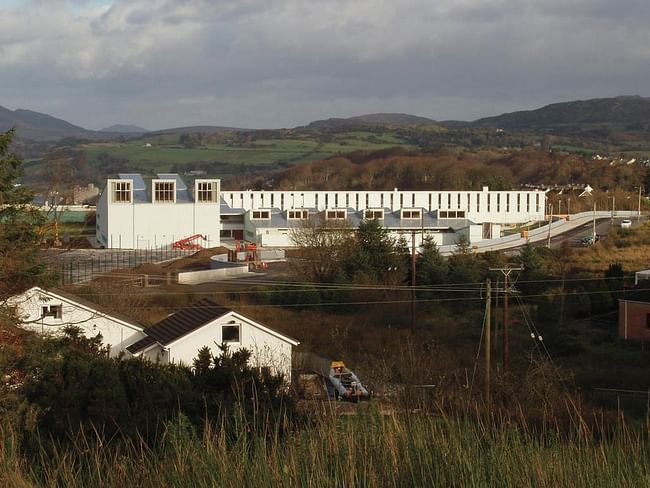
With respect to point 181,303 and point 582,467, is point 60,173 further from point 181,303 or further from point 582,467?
point 181,303

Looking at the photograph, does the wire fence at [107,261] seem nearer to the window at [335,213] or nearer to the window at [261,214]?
the window at [261,214]

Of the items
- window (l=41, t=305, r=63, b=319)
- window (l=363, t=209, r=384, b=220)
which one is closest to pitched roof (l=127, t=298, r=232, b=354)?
window (l=41, t=305, r=63, b=319)

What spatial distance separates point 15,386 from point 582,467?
8.35 metres

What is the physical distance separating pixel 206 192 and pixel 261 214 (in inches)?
154

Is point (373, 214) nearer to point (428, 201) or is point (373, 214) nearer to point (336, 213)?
point (336, 213)

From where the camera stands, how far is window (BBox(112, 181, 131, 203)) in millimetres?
51406

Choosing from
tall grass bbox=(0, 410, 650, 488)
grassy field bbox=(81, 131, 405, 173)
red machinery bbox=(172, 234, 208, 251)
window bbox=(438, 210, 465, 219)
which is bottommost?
red machinery bbox=(172, 234, 208, 251)

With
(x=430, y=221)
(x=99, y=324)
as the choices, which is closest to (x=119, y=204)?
(x=430, y=221)

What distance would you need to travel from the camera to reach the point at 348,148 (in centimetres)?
15850

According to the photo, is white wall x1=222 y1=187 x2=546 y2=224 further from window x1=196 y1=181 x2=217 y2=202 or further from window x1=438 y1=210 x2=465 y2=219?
window x1=196 y1=181 x2=217 y2=202

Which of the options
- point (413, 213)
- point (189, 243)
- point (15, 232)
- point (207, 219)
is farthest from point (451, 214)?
point (15, 232)

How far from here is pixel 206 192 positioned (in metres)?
52.5

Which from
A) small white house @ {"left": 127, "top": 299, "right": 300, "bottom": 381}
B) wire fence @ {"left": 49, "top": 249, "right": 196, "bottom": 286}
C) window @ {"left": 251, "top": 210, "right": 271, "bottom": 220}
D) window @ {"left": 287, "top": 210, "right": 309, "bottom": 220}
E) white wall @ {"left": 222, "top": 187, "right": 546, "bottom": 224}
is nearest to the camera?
small white house @ {"left": 127, "top": 299, "right": 300, "bottom": 381}

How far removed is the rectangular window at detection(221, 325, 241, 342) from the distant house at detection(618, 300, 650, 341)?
36.8 feet
